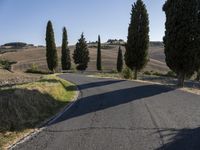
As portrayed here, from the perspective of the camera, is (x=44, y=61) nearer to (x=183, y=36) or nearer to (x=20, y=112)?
(x=183, y=36)

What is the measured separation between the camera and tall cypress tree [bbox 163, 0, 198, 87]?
29.3 meters

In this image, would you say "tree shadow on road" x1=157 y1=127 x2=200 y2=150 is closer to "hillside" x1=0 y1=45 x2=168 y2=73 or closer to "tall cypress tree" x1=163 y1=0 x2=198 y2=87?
A: "tall cypress tree" x1=163 y1=0 x2=198 y2=87

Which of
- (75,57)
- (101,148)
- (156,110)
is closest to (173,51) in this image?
(156,110)

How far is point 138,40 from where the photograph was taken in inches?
1807

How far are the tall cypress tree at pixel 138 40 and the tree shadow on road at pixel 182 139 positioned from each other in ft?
115

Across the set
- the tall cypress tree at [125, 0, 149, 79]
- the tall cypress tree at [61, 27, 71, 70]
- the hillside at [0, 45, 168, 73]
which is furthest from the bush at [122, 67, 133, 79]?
the hillside at [0, 45, 168, 73]

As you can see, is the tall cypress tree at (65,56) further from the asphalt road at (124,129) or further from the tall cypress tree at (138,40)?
the asphalt road at (124,129)

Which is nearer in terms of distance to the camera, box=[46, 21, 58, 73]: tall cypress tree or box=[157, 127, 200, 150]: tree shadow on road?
box=[157, 127, 200, 150]: tree shadow on road

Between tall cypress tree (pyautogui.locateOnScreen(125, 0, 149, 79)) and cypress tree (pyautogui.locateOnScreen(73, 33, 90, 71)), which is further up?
tall cypress tree (pyautogui.locateOnScreen(125, 0, 149, 79))

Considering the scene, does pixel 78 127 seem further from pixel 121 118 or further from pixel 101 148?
pixel 101 148

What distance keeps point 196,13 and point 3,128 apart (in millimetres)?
22130

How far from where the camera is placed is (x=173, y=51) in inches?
1179

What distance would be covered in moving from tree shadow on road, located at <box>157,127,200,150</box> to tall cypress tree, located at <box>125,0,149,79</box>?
1382 inches

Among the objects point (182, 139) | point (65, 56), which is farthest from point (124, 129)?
point (65, 56)
